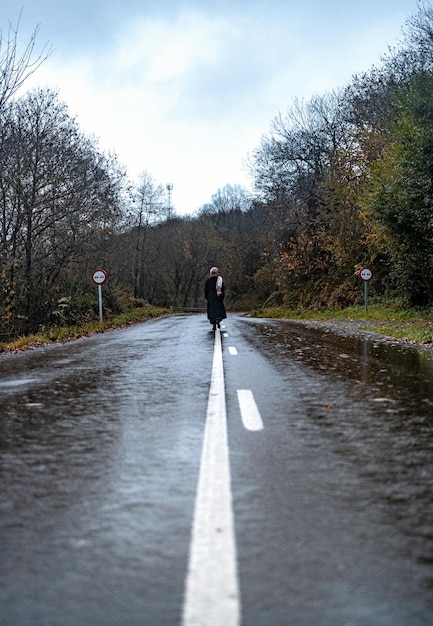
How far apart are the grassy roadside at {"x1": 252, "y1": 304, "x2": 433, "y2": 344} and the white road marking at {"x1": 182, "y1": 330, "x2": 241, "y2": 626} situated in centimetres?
1120

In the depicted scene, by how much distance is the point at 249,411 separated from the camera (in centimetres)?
583

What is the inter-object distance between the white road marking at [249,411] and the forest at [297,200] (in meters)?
13.9

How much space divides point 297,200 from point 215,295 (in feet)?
80.5

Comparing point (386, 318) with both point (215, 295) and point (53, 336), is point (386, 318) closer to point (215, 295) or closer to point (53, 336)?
point (215, 295)

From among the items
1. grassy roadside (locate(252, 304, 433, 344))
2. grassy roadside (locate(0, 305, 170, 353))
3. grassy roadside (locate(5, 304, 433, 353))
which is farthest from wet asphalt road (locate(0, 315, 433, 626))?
grassy roadside (locate(252, 304, 433, 344))

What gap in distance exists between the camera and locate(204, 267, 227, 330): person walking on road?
57.7ft

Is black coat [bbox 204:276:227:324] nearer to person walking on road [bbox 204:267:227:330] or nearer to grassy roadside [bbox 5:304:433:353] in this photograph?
person walking on road [bbox 204:267:227:330]

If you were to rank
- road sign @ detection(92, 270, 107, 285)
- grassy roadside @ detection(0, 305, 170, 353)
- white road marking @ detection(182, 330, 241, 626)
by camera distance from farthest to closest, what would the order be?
road sign @ detection(92, 270, 107, 285) < grassy roadside @ detection(0, 305, 170, 353) < white road marking @ detection(182, 330, 241, 626)

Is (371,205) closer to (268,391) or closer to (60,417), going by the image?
(268,391)

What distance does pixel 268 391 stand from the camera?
7004 mm

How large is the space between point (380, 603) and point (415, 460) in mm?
2073

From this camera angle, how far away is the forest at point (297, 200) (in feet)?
66.0

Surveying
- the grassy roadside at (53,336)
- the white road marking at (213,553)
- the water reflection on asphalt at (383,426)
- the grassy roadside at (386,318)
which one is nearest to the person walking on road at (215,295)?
the grassy roadside at (53,336)

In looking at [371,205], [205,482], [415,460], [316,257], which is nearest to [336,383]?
[415,460]
